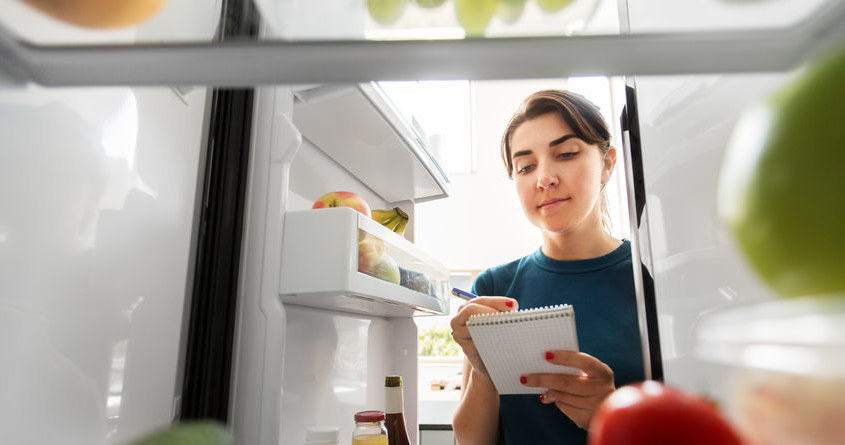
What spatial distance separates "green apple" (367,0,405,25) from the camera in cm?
21

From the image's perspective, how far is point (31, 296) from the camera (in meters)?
0.37

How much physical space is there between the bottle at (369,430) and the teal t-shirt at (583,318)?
0.27m

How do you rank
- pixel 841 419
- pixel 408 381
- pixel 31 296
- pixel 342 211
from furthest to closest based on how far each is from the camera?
pixel 408 381 → pixel 342 211 → pixel 31 296 → pixel 841 419

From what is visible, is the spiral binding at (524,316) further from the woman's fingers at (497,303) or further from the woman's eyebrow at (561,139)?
the woman's eyebrow at (561,139)

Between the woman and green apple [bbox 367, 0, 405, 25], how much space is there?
68cm

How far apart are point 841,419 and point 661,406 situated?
1.3 inches

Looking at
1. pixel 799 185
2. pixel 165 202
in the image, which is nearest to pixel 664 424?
pixel 799 185

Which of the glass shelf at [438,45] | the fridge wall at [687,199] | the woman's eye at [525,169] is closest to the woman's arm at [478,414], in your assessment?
the woman's eye at [525,169]

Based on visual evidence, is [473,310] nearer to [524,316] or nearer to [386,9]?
[524,316]

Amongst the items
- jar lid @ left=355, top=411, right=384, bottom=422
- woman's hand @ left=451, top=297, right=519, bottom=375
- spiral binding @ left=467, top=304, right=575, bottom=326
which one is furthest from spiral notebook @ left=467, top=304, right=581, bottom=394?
jar lid @ left=355, top=411, right=384, bottom=422

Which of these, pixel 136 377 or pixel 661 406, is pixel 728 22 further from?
pixel 136 377

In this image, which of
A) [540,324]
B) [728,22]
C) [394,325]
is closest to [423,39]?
[728,22]

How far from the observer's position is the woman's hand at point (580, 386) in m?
0.70

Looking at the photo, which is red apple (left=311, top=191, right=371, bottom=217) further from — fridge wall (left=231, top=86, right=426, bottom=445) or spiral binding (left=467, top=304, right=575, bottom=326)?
spiral binding (left=467, top=304, right=575, bottom=326)
